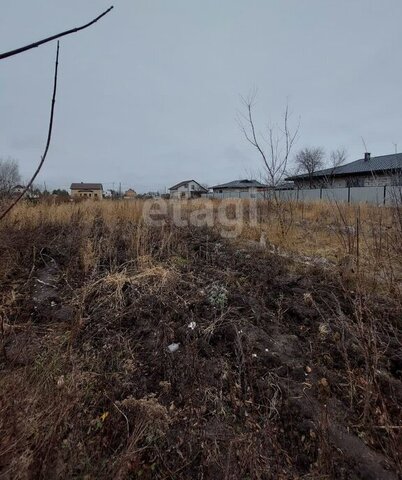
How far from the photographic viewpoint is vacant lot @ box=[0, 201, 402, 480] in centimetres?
119

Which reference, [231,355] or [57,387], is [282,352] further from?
[57,387]

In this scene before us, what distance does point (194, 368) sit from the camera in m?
1.70

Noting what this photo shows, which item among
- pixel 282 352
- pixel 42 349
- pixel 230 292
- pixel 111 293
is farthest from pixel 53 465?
pixel 230 292

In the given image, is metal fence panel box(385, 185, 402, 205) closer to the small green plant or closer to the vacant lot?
the vacant lot

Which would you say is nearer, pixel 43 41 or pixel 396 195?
pixel 43 41

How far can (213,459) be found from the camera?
1.22 metres

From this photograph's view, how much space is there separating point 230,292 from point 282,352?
2.67ft

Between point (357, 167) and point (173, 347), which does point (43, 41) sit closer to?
point (173, 347)

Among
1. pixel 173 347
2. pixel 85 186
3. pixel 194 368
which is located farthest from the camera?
pixel 85 186

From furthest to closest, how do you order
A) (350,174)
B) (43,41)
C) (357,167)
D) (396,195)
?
1. (357,167)
2. (350,174)
3. (396,195)
4. (43,41)

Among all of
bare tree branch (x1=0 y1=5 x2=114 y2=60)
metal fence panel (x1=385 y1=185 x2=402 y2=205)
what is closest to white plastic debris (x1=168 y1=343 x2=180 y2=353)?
bare tree branch (x1=0 y1=5 x2=114 y2=60)

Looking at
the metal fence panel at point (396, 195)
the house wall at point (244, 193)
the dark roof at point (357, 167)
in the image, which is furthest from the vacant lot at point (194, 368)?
the dark roof at point (357, 167)

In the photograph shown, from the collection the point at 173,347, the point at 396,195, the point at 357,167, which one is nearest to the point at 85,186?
the point at 357,167

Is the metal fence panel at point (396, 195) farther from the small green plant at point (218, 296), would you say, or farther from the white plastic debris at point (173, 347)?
the white plastic debris at point (173, 347)
